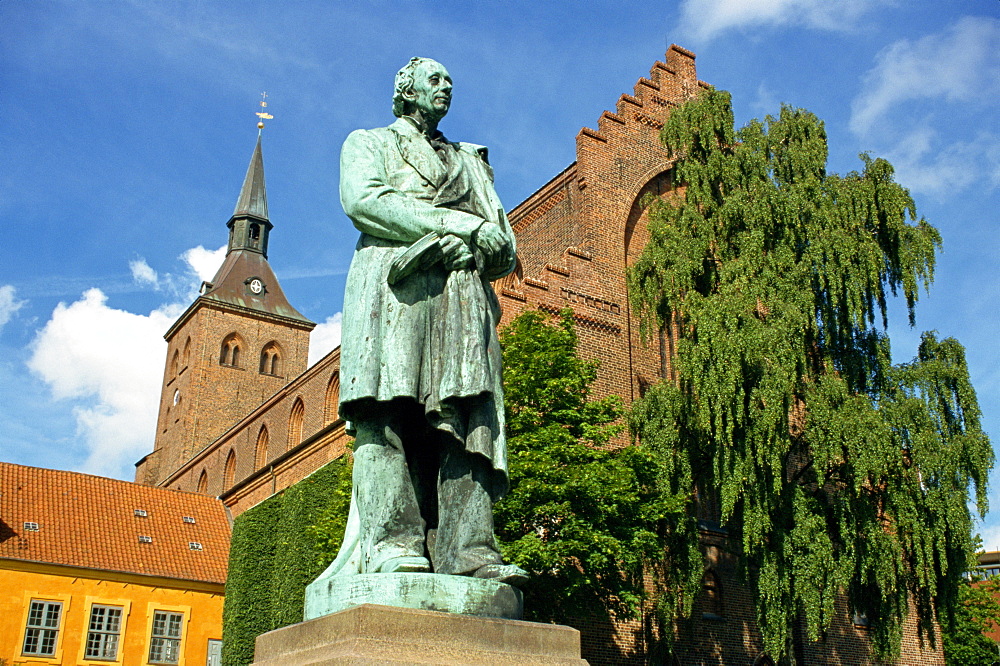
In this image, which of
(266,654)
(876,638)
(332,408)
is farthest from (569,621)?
(332,408)

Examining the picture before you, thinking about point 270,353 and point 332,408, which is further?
point 270,353

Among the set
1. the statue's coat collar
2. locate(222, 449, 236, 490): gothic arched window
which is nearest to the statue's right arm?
the statue's coat collar

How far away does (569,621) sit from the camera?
56.2ft

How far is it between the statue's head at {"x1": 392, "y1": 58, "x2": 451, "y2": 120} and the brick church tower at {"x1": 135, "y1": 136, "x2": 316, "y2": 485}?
48362mm

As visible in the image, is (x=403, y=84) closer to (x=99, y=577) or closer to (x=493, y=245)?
(x=493, y=245)

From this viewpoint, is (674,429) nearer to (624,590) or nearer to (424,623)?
(624,590)

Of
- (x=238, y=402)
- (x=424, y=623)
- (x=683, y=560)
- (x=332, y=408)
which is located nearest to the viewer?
(x=424, y=623)

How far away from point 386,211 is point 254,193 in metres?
57.7

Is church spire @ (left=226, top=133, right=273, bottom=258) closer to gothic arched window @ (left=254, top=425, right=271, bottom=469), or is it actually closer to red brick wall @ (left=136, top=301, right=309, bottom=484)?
red brick wall @ (left=136, top=301, right=309, bottom=484)

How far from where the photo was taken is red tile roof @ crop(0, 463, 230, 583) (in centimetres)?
2847

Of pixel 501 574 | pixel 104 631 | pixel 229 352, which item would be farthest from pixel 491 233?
pixel 229 352

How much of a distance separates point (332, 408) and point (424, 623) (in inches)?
1202

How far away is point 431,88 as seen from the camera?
14.4 feet

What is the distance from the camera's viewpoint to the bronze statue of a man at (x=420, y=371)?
3801mm
